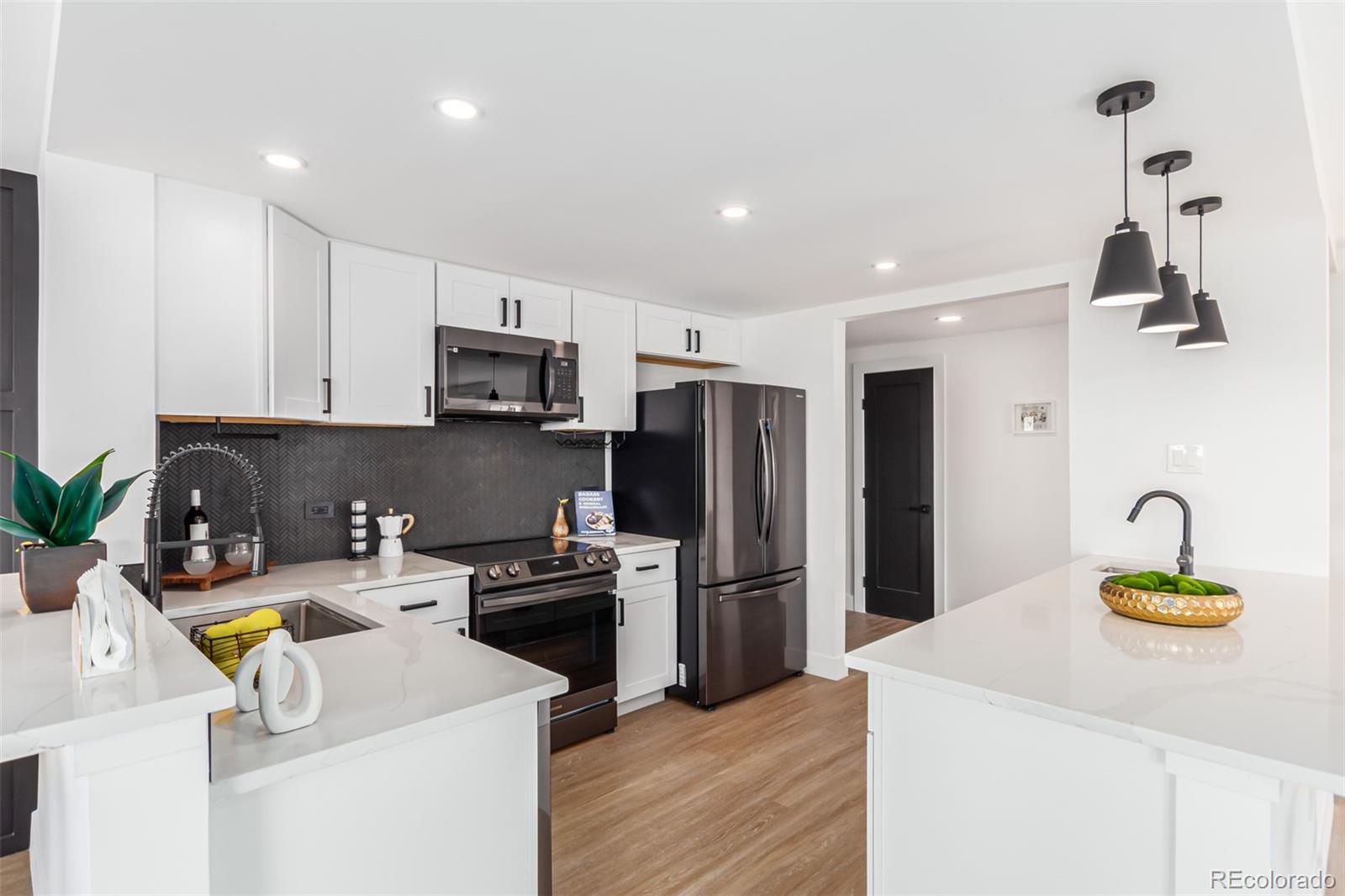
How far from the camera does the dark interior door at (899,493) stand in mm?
5477

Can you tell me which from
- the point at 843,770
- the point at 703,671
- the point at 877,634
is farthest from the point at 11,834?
the point at 877,634

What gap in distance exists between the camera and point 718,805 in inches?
105

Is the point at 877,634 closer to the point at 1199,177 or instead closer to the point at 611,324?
the point at 611,324

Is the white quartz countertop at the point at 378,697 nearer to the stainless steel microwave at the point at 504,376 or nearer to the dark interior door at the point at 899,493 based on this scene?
the stainless steel microwave at the point at 504,376

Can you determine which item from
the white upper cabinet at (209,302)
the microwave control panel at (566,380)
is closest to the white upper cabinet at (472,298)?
the microwave control panel at (566,380)

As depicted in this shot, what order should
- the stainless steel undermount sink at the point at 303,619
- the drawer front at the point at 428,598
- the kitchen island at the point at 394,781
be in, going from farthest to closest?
the drawer front at the point at 428,598, the stainless steel undermount sink at the point at 303,619, the kitchen island at the point at 394,781

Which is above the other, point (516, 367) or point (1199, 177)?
point (1199, 177)

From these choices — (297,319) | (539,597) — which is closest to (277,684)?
(297,319)

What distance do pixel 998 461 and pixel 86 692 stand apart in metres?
5.34

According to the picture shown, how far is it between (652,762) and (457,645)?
171cm

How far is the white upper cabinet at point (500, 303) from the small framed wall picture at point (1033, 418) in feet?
11.2

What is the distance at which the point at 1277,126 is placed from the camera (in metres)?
1.79

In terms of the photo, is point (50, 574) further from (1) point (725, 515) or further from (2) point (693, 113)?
(1) point (725, 515)

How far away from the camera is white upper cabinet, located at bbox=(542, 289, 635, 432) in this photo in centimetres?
366
